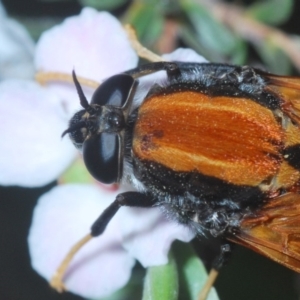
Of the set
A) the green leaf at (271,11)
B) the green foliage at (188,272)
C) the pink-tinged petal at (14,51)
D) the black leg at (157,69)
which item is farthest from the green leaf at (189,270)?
the green leaf at (271,11)

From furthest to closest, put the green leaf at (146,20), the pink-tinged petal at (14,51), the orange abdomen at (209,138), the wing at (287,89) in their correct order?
the green leaf at (146,20) < the pink-tinged petal at (14,51) < the wing at (287,89) < the orange abdomen at (209,138)

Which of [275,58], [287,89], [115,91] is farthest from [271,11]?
[115,91]

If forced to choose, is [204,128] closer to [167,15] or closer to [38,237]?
[38,237]

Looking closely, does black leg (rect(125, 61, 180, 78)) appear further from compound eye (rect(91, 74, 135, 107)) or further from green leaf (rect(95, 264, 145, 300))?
green leaf (rect(95, 264, 145, 300))

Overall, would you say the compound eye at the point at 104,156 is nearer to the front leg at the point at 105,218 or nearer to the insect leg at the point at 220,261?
the front leg at the point at 105,218

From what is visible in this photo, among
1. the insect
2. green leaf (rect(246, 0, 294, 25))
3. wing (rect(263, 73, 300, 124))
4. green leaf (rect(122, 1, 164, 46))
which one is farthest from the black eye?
green leaf (rect(246, 0, 294, 25))
